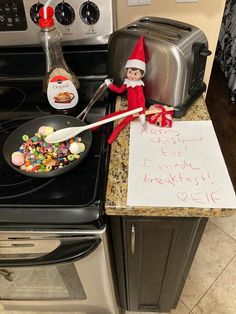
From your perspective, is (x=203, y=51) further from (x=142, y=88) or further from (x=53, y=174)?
(x=53, y=174)

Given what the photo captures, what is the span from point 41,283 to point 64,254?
25 cm

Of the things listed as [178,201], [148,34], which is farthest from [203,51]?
[178,201]

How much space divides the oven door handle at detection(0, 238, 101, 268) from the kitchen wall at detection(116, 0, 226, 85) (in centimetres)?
74

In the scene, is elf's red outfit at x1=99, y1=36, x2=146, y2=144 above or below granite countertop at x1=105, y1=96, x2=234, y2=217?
above

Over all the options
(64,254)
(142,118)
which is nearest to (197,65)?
(142,118)

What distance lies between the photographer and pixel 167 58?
65 cm

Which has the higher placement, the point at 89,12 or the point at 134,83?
the point at 89,12

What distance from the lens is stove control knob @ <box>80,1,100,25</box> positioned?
76 cm

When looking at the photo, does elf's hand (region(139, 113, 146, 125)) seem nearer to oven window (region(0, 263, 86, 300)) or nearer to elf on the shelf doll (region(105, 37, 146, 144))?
elf on the shelf doll (region(105, 37, 146, 144))

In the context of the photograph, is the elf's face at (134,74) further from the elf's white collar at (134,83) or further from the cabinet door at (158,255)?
the cabinet door at (158,255)

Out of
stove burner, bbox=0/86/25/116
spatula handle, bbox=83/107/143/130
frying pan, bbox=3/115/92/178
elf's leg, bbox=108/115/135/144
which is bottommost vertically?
stove burner, bbox=0/86/25/116

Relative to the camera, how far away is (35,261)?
602 millimetres

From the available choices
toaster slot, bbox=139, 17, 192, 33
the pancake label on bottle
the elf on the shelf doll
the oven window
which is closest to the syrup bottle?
the pancake label on bottle

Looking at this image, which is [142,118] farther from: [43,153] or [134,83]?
[43,153]
